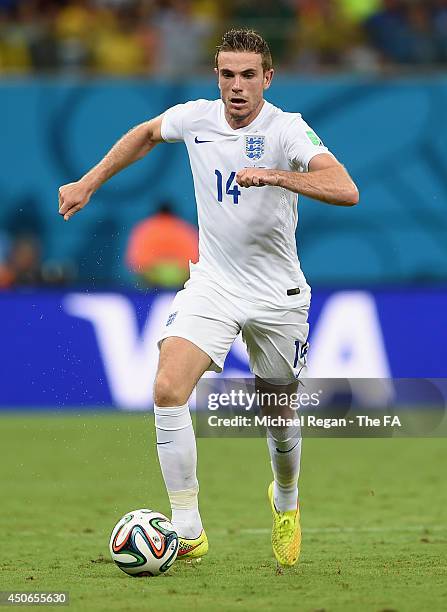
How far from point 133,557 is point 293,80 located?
43.2ft

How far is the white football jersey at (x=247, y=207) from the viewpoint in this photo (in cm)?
693

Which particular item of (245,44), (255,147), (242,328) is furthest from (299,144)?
(242,328)

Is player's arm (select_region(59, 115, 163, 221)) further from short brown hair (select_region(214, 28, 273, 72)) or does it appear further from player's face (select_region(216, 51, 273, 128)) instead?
short brown hair (select_region(214, 28, 273, 72))

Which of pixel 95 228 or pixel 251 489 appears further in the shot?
pixel 95 228

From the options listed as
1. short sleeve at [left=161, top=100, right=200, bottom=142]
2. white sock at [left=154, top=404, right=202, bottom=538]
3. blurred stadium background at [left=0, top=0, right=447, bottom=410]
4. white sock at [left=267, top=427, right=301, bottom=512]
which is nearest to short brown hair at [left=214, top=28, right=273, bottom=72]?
short sleeve at [left=161, top=100, right=200, bottom=142]

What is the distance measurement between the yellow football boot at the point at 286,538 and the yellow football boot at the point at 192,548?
17.6 inches

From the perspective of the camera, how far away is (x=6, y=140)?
1917cm

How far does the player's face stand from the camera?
683 cm

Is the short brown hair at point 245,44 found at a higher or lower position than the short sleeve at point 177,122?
higher

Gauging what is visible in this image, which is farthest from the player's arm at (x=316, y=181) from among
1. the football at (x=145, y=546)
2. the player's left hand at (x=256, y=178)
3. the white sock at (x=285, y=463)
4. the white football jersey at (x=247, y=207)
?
the football at (x=145, y=546)

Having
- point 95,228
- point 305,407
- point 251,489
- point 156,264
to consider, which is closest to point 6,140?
point 95,228

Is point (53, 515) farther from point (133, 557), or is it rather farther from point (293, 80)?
point (293, 80)

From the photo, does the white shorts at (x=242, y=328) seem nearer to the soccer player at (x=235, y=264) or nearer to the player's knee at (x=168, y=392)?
the soccer player at (x=235, y=264)

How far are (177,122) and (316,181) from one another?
120 cm
